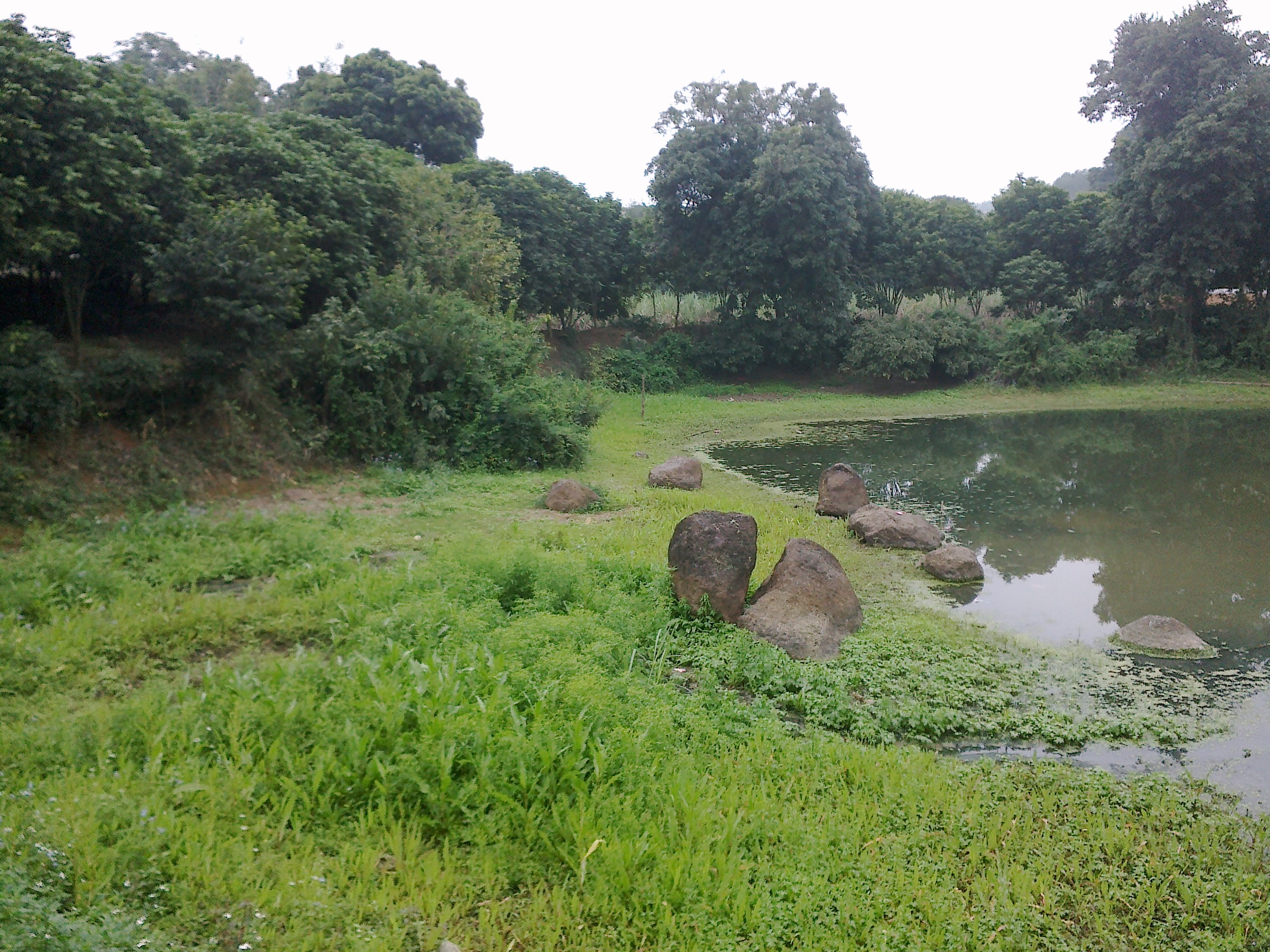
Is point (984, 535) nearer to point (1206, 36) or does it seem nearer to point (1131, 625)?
point (1131, 625)

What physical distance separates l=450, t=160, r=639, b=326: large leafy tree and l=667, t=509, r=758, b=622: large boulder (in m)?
16.0

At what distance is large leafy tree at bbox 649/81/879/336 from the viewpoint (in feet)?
83.3

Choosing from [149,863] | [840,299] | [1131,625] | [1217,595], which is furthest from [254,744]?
[840,299]

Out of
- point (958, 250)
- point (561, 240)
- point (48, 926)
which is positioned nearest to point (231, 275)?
point (48, 926)

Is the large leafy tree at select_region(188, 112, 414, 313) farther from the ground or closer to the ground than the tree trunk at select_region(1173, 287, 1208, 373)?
farther from the ground

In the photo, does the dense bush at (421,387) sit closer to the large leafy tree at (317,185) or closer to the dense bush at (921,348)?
the large leafy tree at (317,185)

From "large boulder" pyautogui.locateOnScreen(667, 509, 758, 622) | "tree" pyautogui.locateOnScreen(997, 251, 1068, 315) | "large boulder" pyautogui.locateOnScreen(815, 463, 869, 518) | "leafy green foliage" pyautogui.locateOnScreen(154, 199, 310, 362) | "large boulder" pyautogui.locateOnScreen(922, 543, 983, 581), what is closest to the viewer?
"large boulder" pyautogui.locateOnScreen(667, 509, 758, 622)

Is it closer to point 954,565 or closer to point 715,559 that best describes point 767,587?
point 715,559

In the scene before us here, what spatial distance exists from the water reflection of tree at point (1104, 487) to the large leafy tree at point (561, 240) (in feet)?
30.6

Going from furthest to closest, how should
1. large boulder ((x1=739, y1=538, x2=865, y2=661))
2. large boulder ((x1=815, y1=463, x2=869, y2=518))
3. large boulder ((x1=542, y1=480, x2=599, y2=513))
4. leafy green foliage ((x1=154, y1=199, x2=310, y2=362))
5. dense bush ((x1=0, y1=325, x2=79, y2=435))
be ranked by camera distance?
large boulder ((x1=815, y1=463, x2=869, y2=518)) → large boulder ((x1=542, y1=480, x2=599, y2=513)) → leafy green foliage ((x1=154, y1=199, x2=310, y2=362)) → dense bush ((x1=0, y1=325, x2=79, y2=435)) → large boulder ((x1=739, y1=538, x2=865, y2=661))

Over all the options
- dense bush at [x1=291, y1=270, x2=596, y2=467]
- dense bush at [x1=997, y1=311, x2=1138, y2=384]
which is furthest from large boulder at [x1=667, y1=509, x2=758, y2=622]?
dense bush at [x1=997, y1=311, x2=1138, y2=384]

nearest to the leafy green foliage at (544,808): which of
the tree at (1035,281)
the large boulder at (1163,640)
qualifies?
the large boulder at (1163,640)

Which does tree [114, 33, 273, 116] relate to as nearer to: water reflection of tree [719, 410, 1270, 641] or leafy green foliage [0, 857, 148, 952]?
water reflection of tree [719, 410, 1270, 641]

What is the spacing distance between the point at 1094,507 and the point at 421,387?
9.20 metres
